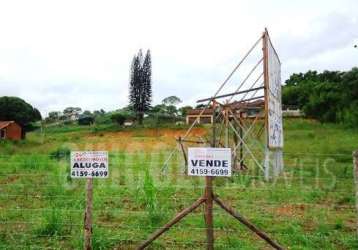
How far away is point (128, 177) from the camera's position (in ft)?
36.3

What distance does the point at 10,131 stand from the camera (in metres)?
40.8

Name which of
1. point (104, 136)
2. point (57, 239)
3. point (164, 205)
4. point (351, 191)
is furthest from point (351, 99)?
point (57, 239)

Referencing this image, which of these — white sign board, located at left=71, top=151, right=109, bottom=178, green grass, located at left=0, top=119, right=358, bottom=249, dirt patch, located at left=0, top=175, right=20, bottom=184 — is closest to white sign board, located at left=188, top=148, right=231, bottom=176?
white sign board, located at left=71, top=151, right=109, bottom=178

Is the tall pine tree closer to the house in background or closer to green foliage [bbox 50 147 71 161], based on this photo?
the house in background

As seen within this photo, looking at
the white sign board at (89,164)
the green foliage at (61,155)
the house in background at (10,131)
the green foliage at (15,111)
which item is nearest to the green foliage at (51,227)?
the white sign board at (89,164)

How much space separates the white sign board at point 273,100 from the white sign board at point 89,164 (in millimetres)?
6583

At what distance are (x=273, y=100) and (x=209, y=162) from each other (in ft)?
25.3

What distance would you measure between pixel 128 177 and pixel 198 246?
621 centimetres

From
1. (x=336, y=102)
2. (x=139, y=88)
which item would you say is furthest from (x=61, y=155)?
(x=139, y=88)

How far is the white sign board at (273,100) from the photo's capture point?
10652mm

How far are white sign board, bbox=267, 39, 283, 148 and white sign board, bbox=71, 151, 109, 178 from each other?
6.58 metres

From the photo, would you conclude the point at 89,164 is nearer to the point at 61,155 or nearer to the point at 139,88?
the point at 61,155

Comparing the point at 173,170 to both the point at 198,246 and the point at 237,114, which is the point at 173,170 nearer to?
the point at 237,114

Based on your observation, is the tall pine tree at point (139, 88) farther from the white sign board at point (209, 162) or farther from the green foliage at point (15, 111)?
the white sign board at point (209, 162)
